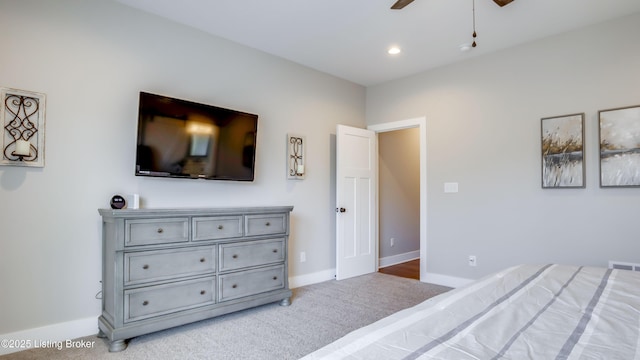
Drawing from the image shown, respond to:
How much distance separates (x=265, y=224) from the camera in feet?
10.7

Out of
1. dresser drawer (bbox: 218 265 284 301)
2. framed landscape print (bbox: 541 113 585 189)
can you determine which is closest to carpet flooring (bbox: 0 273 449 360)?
dresser drawer (bbox: 218 265 284 301)

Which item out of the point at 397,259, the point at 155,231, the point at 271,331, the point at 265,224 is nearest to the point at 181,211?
the point at 155,231

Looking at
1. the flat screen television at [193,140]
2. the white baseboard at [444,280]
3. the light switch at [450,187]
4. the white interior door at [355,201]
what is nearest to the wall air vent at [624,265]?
the white baseboard at [444,280]

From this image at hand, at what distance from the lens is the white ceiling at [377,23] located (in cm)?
291

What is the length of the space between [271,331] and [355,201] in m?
2.30

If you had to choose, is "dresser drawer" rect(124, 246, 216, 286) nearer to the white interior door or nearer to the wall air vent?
the white interior door

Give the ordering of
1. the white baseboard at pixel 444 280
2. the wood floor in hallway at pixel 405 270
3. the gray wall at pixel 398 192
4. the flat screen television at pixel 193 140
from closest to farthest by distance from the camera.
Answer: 1. the flat screen television at pixel 193 140
2. the white baseboard at pixel 444 280
3. the wood floor in hallway at pixel 405 270
4. the gray wall at pixel 398 192

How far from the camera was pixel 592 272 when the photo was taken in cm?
188

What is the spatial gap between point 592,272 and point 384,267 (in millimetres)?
3583

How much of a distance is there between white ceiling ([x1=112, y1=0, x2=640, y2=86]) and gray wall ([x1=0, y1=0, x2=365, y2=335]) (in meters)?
0.31

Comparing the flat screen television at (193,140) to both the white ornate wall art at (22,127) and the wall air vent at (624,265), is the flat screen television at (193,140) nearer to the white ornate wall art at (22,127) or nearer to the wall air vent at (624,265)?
the white ornate wall art at (22,127)

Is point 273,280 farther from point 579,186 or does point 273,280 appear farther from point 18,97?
point 579,186

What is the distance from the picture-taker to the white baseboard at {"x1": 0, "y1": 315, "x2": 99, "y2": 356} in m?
2.38

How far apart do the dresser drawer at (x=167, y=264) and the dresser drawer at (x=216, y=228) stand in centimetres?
10
